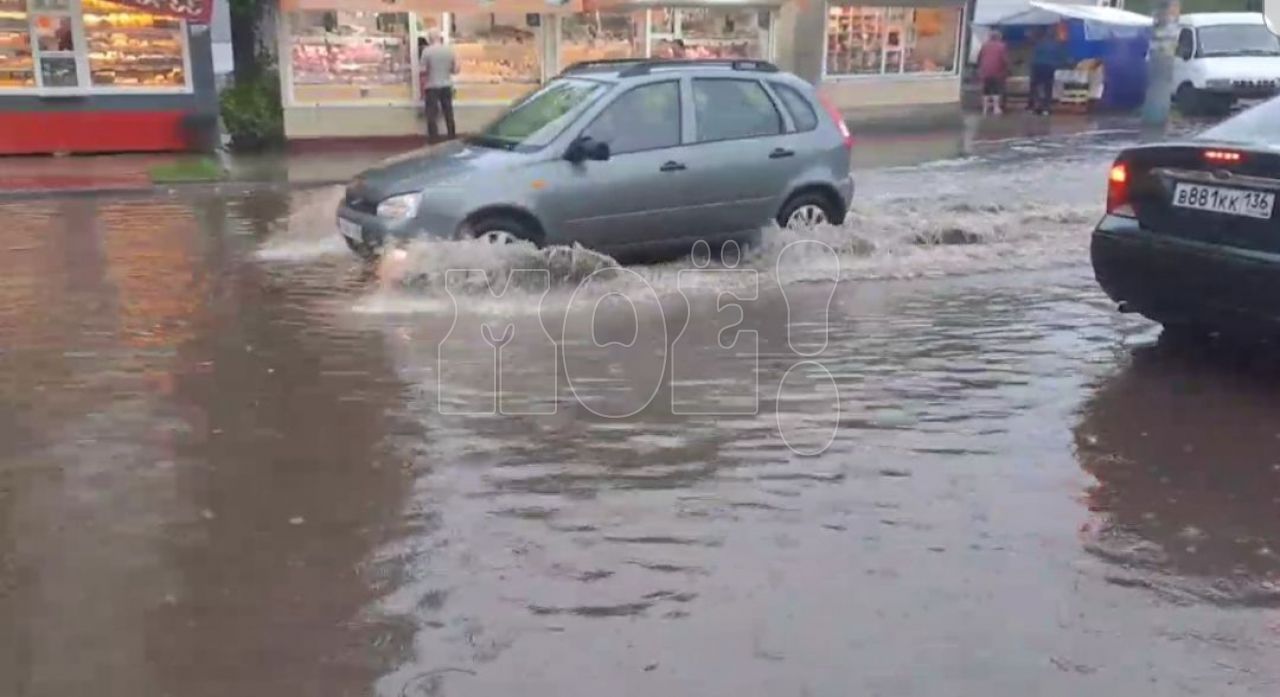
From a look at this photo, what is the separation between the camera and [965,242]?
11352mm

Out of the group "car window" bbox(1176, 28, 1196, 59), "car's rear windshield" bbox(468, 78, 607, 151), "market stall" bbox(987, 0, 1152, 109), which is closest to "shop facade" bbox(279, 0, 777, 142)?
"car's rear windshield" bbox(468, 78, 607, 151)

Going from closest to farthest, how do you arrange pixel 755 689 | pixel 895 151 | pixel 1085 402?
pixel 755 689
pixel 1085 402
pixel 895 151

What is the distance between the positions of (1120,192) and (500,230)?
161 inches

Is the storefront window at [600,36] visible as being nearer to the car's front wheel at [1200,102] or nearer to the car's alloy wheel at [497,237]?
the car's alloy wheel at [497,237]

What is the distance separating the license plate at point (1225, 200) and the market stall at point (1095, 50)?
76.4 feet

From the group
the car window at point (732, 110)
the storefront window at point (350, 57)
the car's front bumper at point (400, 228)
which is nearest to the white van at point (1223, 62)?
the storefront window at point (350, 57)

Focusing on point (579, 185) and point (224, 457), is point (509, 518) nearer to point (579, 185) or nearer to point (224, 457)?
point (224, 457)

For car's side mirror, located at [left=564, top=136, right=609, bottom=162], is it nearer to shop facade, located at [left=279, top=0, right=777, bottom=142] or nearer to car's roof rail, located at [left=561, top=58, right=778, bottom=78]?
car's roof rail, located at [left=561, top=58, right=778, bottom=78]

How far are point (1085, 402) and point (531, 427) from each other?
2892 mm

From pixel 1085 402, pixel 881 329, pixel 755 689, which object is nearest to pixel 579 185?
pixel 881 329

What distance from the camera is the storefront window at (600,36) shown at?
2080 centimetres

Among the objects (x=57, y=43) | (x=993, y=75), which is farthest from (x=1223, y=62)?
(x=57, y=43)

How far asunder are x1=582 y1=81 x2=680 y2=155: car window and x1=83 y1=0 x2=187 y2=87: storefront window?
35.3 feet

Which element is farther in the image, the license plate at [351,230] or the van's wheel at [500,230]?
the license plate at [351,230]
